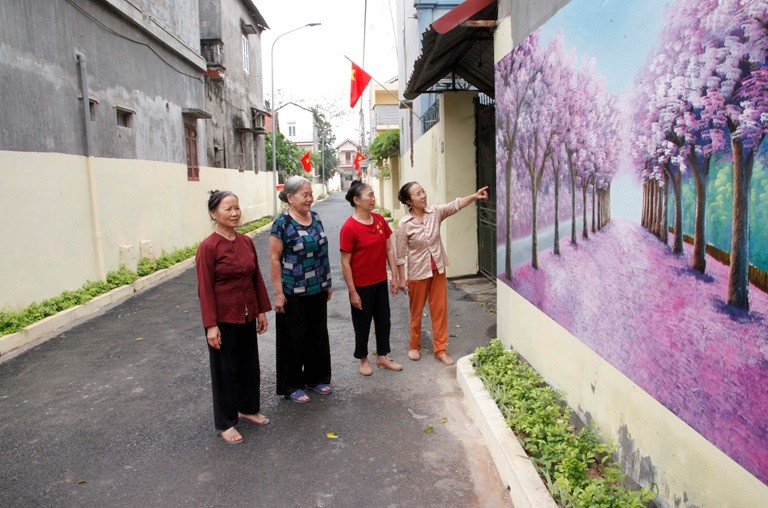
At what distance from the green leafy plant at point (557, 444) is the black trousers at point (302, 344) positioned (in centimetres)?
128

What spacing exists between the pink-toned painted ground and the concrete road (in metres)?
1.12

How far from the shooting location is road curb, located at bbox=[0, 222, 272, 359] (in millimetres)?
6250

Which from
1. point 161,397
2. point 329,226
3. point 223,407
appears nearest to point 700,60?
point 223,407

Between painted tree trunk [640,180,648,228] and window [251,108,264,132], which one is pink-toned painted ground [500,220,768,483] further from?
window [251,108,264,132]

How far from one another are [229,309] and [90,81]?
6904 millimetres

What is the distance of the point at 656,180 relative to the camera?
255cm

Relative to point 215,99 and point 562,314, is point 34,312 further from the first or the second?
point 215,99

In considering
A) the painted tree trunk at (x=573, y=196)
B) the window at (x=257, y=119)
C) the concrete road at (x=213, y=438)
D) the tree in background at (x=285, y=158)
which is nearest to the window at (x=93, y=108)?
the concrete road at (x=213, y=438)

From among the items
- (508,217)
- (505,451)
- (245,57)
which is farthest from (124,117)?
(245,57)

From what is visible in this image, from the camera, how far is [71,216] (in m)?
8.23

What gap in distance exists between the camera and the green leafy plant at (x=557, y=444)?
106 inches

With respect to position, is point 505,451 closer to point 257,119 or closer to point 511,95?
point 511,95

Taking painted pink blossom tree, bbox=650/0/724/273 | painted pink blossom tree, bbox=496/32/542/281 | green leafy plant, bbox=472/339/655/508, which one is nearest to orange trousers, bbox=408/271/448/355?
painted pink blossom tree, bbox=496/32/542/281

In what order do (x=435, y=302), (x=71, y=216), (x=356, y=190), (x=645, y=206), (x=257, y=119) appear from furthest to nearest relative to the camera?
(x=257, y=119), (x=71, y=216), (x=435, y=302), (x=356, y=190), (x=645, y=206)
